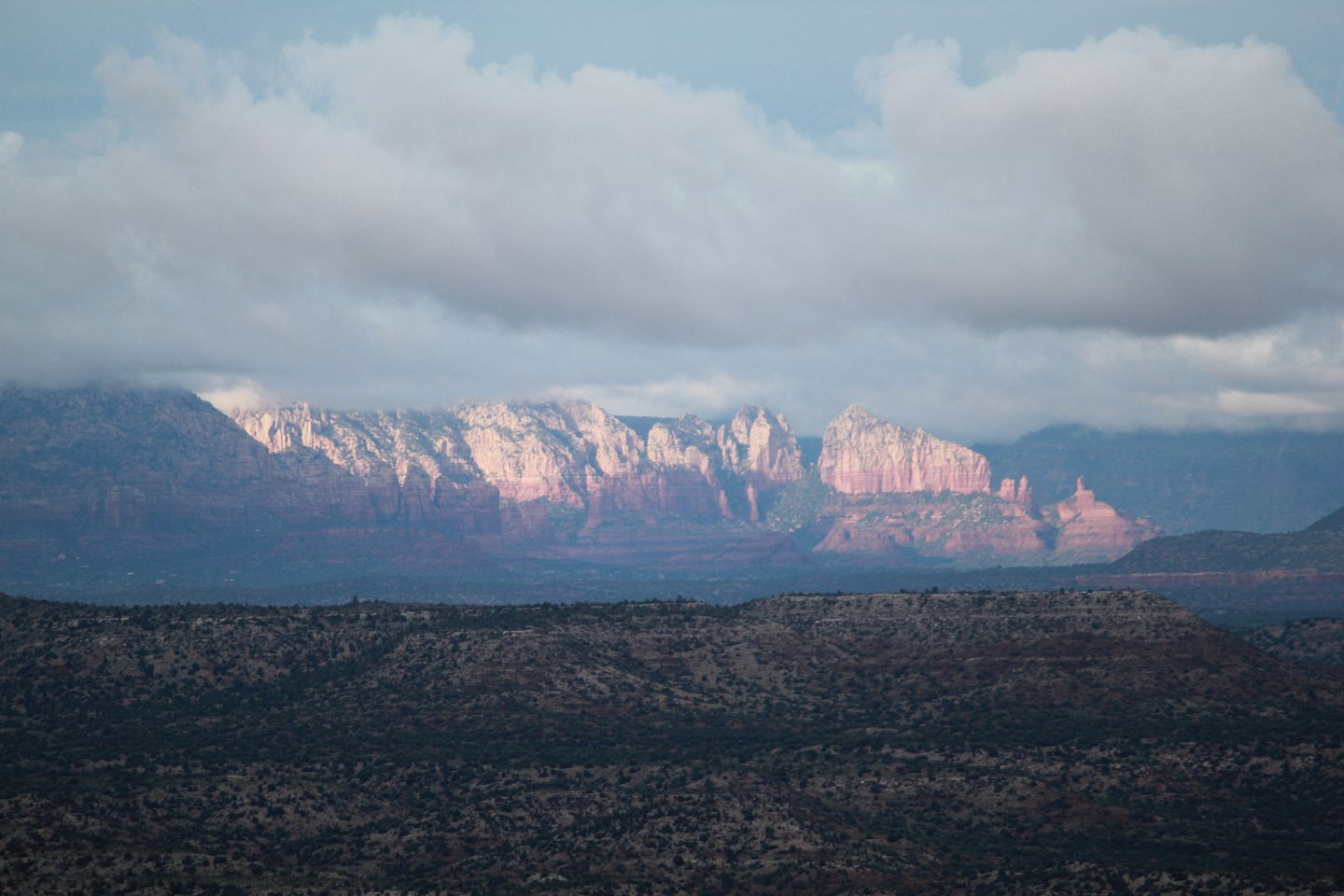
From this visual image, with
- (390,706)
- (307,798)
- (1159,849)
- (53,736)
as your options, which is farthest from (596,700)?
(1159,849)

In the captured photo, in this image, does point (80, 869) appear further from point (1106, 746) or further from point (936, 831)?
point (1106, 746)

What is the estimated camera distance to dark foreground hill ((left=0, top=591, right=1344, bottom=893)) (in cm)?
13638

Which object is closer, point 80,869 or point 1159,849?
point 80,869

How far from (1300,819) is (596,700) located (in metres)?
80.2

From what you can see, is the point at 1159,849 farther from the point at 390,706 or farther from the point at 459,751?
the point at 390,706

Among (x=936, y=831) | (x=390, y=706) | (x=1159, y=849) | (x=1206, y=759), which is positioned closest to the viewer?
(x=1159, y=849)

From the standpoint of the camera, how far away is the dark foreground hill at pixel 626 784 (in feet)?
447

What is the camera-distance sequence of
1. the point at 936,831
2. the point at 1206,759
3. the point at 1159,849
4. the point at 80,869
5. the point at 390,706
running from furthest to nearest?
1. the point at 390,706
2. the point at 1206,759
3. the point at 936,831
4. the point at 1159,849
5. the point at 80,869

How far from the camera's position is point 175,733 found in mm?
176250

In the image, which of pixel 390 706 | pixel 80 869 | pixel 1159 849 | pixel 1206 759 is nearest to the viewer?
pixel 80 869

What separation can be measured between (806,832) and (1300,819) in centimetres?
4626

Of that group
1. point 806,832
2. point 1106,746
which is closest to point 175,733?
point 806,832

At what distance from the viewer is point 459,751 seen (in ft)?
573

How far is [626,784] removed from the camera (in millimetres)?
164000
